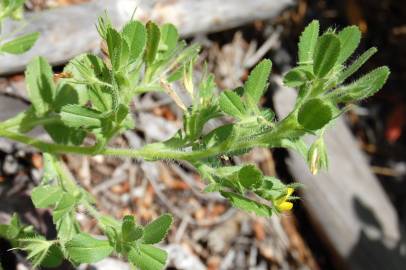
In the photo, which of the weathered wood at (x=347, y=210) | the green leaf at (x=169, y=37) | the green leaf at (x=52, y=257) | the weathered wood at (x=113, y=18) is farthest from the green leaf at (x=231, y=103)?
the weathered wood at (x=347, y=210)

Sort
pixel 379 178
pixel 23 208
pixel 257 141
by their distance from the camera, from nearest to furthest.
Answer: pixel 257 141, pixel 23 208, pixel 379 178

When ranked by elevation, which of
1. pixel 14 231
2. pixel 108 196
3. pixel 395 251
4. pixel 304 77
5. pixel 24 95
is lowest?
pixel 395 251

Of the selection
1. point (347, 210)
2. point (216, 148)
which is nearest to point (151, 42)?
point (216, 148)

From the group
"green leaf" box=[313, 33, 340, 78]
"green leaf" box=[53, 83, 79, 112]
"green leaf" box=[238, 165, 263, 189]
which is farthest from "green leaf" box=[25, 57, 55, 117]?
"green leaf" box=[313, 33, 340, 78]

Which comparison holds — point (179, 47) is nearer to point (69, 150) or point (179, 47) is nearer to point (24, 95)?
point (69, 150)

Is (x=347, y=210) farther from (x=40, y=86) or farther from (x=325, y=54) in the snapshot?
(x=325, y=54)

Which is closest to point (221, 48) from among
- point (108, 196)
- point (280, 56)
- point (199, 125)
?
point (280, 56)

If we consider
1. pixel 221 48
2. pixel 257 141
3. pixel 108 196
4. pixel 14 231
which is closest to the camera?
pixel 257 141

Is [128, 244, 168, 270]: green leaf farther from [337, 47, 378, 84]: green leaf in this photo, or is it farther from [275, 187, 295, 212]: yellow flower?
[337, 47, 378, 84]: green leaf
